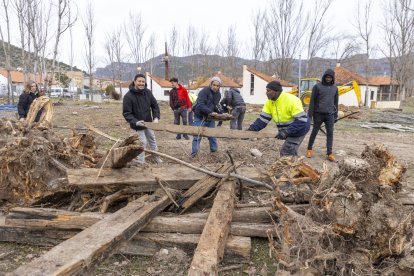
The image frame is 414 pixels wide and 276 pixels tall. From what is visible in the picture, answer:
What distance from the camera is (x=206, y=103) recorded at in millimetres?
6262

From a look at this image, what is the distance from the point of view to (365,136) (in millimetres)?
10758

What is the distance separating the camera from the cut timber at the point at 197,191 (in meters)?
3.49

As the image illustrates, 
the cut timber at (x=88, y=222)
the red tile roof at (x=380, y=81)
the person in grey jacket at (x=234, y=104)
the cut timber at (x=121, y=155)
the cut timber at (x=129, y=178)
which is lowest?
the cut timber at (x=88, y=222)

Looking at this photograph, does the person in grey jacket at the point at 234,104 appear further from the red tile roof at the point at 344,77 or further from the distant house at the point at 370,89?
the red tile roof at the point at 344,77

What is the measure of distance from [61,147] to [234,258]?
2615 mm

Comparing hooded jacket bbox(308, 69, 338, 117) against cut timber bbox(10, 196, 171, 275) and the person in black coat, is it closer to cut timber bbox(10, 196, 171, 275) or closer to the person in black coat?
cut timber bbox(10, 196, 171, 275)

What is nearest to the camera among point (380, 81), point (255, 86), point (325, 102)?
point (325, 102)

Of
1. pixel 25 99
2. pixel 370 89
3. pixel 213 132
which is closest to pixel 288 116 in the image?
pixel 213 132

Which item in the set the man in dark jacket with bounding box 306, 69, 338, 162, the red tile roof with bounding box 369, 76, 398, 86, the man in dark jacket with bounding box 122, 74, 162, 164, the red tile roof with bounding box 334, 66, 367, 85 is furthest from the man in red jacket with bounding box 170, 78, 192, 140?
the red tile roof with bounding box 369, 76, 398, 86

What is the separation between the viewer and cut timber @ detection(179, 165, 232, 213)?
11.5 ft

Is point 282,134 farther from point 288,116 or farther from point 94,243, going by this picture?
point 94,243

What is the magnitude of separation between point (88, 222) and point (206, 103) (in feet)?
12.1

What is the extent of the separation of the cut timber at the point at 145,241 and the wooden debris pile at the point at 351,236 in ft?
1.55

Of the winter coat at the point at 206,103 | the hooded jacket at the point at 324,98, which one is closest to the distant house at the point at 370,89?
the hooded jacket at the point at 324,98
